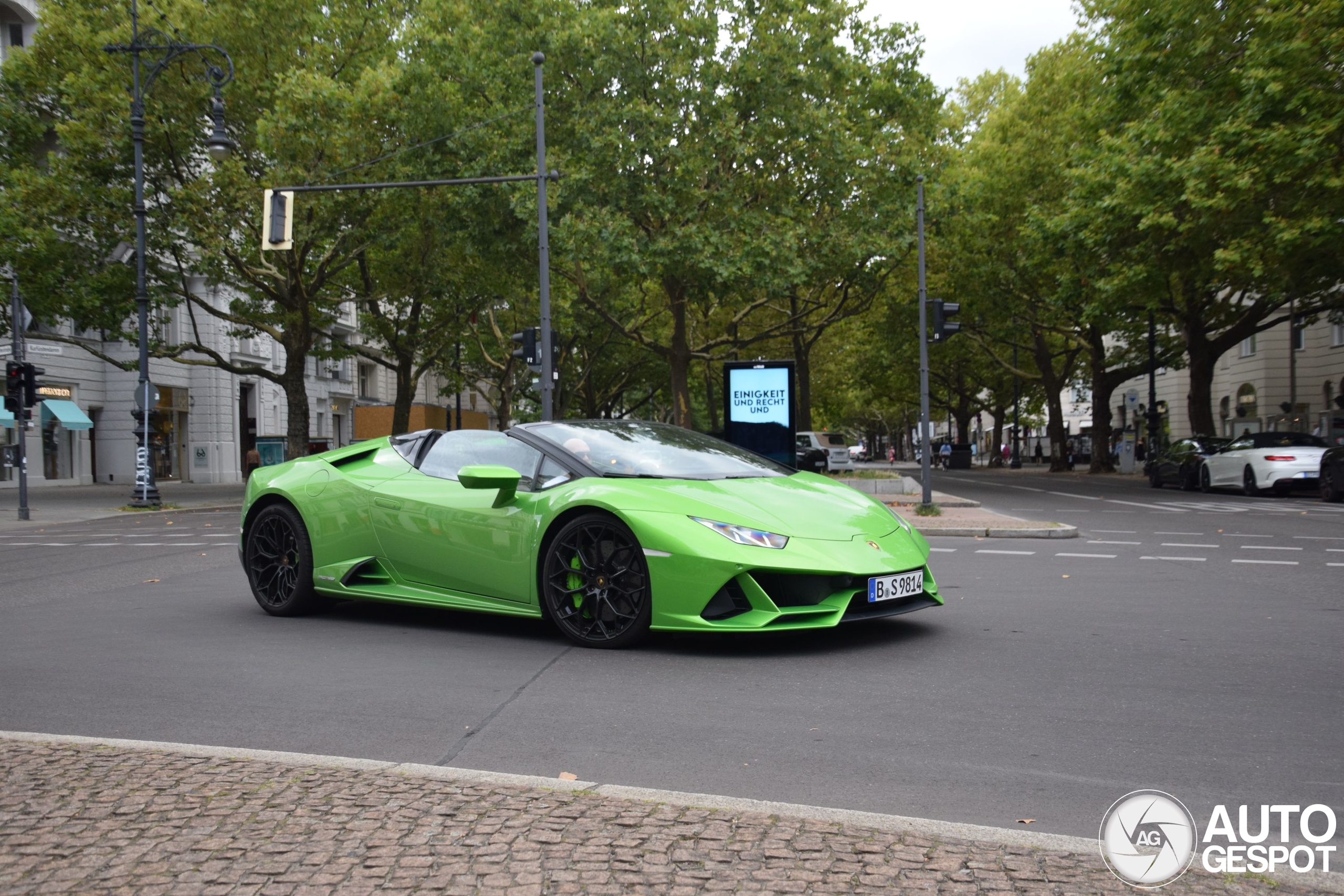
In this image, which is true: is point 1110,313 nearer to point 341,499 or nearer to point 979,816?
point 341,499

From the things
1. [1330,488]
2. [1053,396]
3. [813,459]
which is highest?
Result: [1053,396]

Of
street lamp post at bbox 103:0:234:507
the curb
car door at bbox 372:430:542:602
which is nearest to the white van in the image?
street lamp post at bbox 103:0:234:507

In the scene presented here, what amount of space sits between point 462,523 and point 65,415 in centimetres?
3402

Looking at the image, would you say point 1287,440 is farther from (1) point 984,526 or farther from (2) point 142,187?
(2) point 142,187

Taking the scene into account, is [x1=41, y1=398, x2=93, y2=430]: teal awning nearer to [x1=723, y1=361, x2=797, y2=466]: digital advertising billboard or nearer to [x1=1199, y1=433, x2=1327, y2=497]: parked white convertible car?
[x1=723, y1=361, x2=797, y2=466]: digital advertising billboard

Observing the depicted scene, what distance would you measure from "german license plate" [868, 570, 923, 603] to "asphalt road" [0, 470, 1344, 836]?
0.29m

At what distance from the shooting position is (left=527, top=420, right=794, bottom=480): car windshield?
6684mm

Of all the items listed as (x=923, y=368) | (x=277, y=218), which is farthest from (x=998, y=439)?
(x=277, y=218)

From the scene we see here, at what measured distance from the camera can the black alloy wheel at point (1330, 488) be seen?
2158 cm

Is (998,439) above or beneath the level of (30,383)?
beneath

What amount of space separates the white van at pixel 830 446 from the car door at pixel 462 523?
3080 cm

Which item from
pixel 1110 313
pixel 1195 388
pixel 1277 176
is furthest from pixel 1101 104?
pixel 1195 388

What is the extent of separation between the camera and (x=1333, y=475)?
70.8 feet

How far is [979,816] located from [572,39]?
26816 mm
